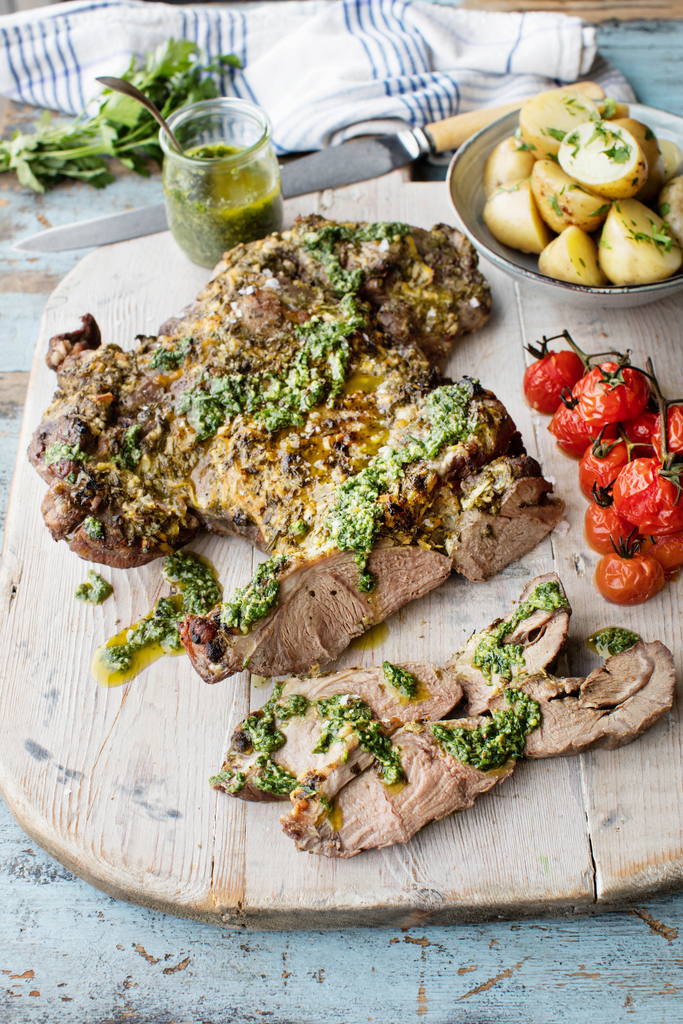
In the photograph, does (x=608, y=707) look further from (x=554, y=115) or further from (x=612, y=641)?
(x=554, y=115)

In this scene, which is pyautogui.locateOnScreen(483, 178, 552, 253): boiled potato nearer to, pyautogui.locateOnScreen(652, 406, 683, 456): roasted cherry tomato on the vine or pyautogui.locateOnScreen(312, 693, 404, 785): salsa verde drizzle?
pyautogui.locateOnScreen(652, 406, 683, 456): roasted cherry tomato on the vine

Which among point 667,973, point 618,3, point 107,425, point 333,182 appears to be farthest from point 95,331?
point 618,3

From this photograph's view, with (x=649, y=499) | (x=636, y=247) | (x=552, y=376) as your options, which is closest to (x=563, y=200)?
(x=636, y=247)

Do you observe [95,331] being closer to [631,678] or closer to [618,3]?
[631,678]

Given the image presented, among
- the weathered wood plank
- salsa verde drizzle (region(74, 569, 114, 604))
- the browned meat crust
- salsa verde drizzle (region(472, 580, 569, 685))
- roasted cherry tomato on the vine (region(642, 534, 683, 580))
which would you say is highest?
the weathered wood plank

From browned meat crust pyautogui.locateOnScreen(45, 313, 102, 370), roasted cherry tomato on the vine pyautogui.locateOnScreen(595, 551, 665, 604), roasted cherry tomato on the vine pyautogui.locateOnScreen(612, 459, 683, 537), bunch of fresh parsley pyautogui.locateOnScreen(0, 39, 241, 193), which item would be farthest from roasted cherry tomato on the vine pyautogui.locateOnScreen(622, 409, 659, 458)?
bunch of fresh parsley pyautogui.locateOnScreen(0, 39, 241, 193)

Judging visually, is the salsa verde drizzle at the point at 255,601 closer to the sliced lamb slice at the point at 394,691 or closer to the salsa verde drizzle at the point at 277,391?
the sliced lamb slice at the point at 394,691
